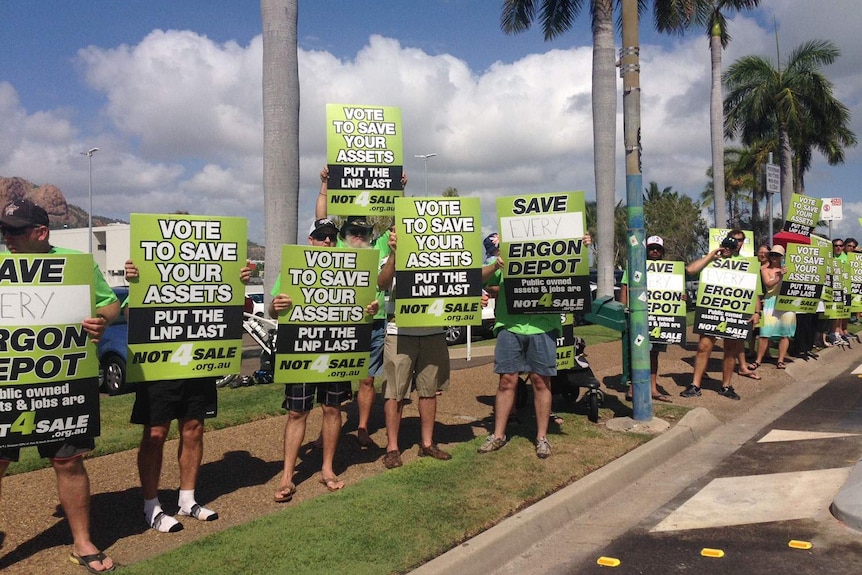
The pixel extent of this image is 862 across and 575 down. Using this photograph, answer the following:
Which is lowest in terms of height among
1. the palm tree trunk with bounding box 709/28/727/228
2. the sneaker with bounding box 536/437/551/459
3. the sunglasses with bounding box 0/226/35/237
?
the sneaker with bounding box 536/437/551/459

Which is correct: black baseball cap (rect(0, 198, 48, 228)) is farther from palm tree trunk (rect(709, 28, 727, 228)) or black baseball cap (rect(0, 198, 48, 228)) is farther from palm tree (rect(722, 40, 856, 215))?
palm tree (rect(722, 40, 856, 215))

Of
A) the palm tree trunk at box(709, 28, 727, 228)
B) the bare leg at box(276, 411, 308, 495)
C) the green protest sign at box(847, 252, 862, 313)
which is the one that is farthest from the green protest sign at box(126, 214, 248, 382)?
the palm tree trunk at box(709, 28, 727, 228)

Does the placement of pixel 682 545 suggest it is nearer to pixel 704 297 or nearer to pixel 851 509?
pixel 851 509

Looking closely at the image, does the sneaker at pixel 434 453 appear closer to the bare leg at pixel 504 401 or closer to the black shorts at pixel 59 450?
the bare leg at pixel 504 401

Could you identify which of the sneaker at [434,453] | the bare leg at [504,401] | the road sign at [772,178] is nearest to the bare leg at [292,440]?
the sneaker at [434,453]

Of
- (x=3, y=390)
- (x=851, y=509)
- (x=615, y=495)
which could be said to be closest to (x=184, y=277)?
(x=3, y=390)

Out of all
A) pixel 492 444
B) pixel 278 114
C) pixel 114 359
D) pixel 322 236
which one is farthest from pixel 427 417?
pixel 114 359

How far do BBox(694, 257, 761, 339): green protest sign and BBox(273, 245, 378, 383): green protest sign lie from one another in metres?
5.85

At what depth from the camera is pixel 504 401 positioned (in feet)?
22.3

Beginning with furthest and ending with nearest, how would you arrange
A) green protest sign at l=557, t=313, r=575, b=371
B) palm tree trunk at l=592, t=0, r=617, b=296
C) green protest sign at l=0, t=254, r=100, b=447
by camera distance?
palm tree trunk at l=592, t=0, r=617, b=296 → green protest sign at l=557, t=313, r=575, b=371 → green protest sign at l=0, t=254, r=100, b=447

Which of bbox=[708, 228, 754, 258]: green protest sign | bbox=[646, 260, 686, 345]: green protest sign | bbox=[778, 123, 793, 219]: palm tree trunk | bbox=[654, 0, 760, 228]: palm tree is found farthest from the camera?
bbox=[778, 123, 793, 219]: palm tree trunk

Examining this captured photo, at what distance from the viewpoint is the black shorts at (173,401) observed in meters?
4.93

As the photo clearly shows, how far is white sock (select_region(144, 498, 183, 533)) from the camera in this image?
15.7 ft

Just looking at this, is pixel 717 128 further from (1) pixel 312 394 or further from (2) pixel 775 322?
(1) pixel 312 394
